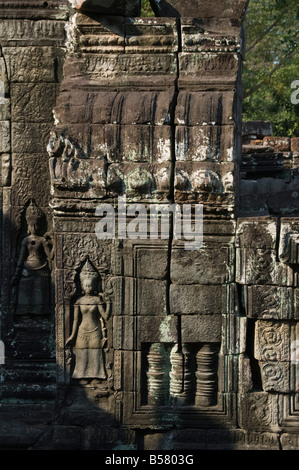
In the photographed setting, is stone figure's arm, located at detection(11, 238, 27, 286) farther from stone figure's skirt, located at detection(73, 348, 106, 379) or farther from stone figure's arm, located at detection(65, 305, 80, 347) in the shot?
stone figure's skirt, located at detection(73, 348, 106, 379)

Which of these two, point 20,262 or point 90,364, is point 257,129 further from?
point 90,364

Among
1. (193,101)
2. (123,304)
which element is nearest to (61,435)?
(123,304)

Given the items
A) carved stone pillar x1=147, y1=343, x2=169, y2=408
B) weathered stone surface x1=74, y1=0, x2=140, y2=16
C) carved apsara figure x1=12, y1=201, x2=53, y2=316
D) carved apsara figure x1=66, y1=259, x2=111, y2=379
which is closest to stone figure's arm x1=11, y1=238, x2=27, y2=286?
carved apsara figure x1=12, y1=201, x2=53, y2=316

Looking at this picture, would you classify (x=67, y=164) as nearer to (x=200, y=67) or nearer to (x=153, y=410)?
(x=200, y=67)

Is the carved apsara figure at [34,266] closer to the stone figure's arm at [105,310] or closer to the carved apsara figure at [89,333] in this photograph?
the carved apsara figure at [89,333]

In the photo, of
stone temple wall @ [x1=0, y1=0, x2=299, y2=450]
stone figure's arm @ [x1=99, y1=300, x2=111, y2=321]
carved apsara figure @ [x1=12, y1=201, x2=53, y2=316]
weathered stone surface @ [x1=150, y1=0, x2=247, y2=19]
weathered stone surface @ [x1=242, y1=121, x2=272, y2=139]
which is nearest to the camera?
stone temple wall @ [x1=0, y1=0, x2=299, y2=450]

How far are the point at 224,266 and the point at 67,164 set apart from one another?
4.85 feet

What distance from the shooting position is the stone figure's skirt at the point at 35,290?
6.89 meters

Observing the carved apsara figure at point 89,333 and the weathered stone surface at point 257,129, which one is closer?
the carved apsara figure at point 89,333

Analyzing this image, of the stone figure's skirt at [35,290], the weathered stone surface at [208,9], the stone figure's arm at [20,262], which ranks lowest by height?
the stone figure's skirt at [35,290]

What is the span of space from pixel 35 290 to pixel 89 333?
88 cm

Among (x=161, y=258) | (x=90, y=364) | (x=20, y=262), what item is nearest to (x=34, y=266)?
(x=20, y=262)

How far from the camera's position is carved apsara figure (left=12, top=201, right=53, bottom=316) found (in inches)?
270

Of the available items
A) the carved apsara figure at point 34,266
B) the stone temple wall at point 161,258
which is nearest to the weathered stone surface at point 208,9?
the stone temple wall at point 161,258
